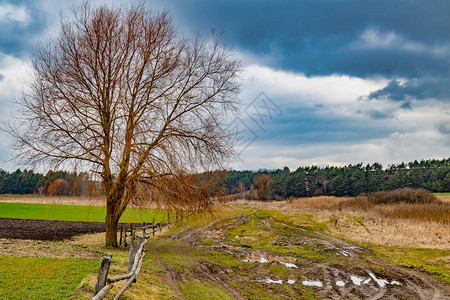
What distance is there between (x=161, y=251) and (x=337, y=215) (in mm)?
23674

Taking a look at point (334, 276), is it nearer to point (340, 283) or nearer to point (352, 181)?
point (340, 283)

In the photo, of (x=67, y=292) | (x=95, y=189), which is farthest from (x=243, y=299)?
(x=95, y=189)

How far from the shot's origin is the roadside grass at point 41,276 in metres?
8.50

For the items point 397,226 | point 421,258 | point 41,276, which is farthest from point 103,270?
point 397,226

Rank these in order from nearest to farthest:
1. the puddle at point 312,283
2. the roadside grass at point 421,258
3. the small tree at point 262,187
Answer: the puddle at point 312,283
the roadside grass at point 421,258
the small tree at point 262,187

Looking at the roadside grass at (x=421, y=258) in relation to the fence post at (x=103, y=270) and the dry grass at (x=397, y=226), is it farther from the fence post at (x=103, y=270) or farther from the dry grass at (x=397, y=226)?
the fence post at (x=103, y=270)

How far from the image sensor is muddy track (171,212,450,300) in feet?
40.5

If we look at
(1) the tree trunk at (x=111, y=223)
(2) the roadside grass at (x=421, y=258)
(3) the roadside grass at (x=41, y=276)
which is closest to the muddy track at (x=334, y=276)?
(2) the roadside grass at (x=421, y=258)

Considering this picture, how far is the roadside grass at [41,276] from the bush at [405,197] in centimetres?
4266

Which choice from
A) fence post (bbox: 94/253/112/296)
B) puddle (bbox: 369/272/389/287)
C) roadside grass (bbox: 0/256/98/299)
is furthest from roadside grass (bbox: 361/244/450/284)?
roadside grass (bbox: 0/256/98/299)

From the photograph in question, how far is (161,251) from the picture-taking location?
19109 millimetres

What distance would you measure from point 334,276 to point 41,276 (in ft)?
39.7

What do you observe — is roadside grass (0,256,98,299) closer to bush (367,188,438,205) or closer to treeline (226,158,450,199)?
bush (367,188,438,205)

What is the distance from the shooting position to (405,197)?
144 feet
